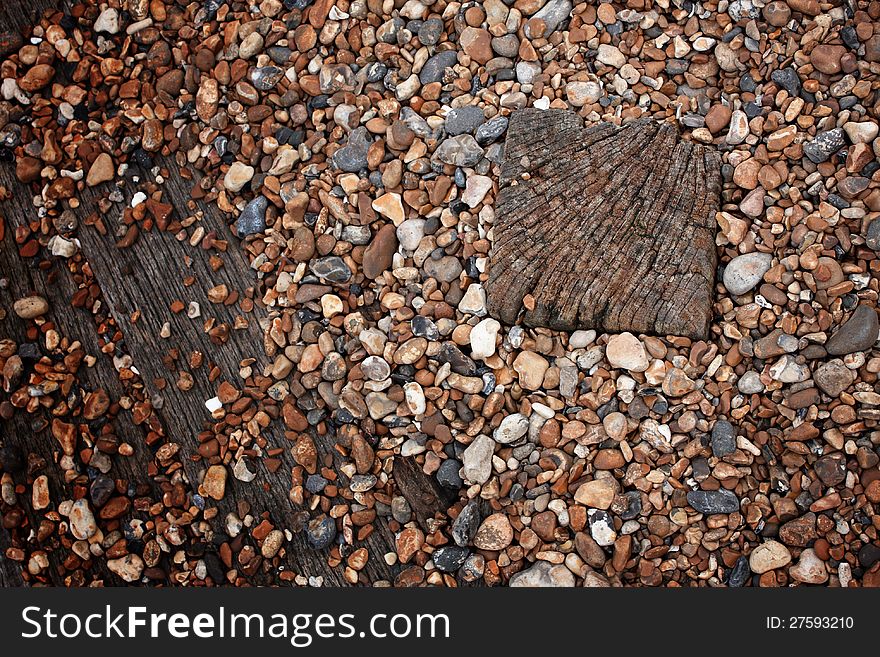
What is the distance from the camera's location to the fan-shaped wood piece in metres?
1.99

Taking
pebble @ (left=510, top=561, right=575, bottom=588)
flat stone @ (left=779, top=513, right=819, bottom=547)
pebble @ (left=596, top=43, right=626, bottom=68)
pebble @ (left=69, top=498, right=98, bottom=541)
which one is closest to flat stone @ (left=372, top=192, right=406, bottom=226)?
pebble @ (left=596, top=43, right=626, bottom=68)

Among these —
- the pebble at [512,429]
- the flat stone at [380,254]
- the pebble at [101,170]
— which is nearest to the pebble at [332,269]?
the flat stone at [380,254]

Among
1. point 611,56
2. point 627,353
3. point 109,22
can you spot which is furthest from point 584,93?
point 109,22

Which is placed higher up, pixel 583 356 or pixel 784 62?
pixel 784 62

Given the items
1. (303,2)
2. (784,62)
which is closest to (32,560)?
(303,2)

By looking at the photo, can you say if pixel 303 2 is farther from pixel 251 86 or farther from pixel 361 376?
pixel 361 376

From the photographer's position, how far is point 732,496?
74.2 inches

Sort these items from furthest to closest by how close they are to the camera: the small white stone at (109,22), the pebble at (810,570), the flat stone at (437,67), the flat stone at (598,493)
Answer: the small white stone at (109,22) < the flat stone at (437,67) < the flat stone at (598,493) < the pebble at (810,570)

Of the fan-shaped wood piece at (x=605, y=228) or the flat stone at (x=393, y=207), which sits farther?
the flat stone at (x=393, y=207)

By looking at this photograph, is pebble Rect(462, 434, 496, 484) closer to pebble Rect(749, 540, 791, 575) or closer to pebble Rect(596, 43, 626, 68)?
pebble Rect(749, 540, 791, 575)

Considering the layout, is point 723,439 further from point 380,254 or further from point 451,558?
point 380,254

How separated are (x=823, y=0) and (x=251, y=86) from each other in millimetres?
1446

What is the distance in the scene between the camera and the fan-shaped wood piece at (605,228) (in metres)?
1.99

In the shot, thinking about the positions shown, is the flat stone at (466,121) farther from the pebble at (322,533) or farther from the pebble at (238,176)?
the pebble at (322,533)
